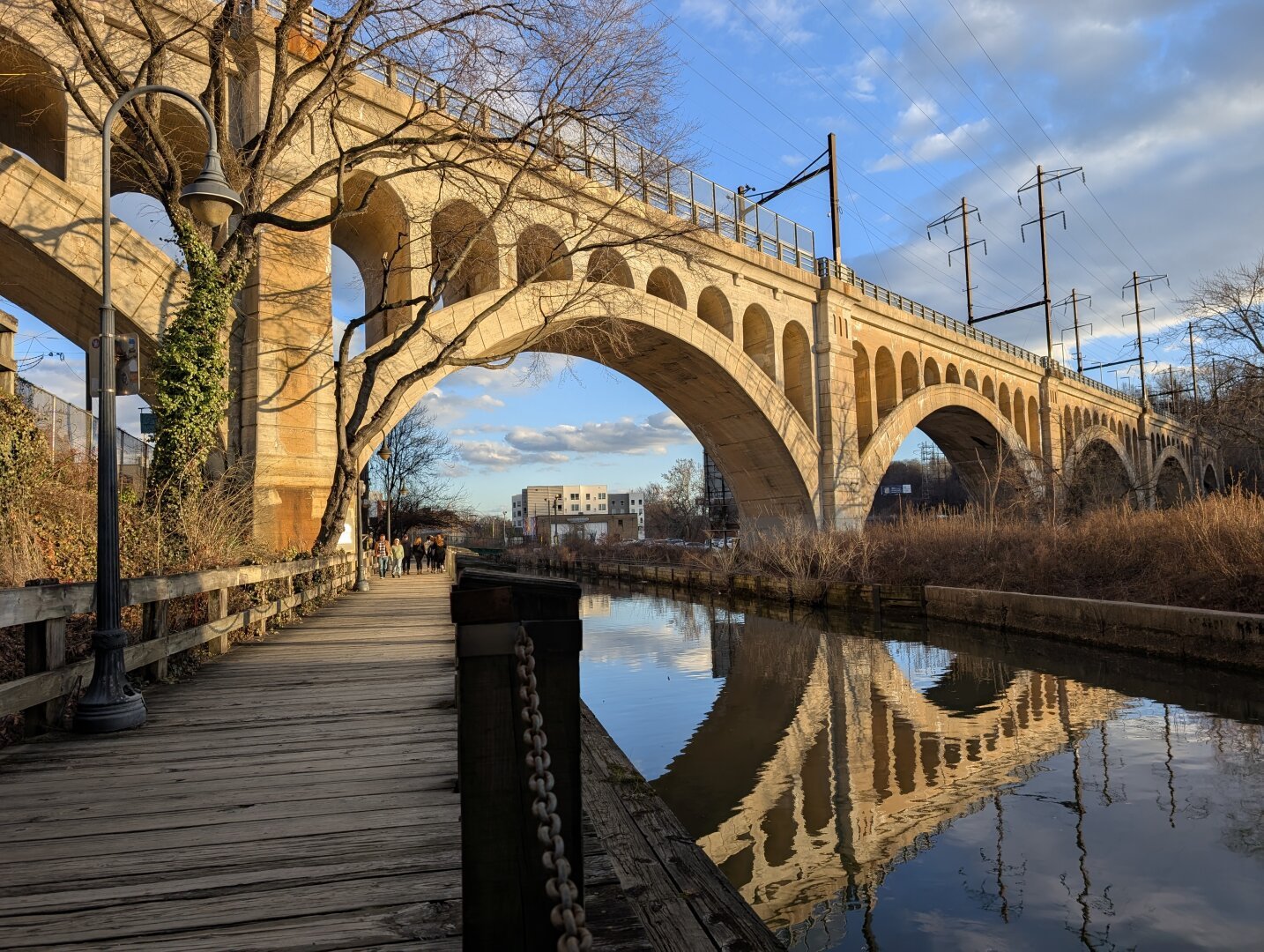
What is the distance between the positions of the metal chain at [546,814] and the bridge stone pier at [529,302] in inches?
484

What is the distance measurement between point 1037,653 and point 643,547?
2652 centimetres

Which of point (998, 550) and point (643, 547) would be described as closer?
point (998, 550)

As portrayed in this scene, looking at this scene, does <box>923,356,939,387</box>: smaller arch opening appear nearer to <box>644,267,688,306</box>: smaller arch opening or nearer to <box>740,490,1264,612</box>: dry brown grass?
<box>740,490,1264,612</box>: dry brown grass

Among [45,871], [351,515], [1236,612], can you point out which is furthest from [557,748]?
[351,515]

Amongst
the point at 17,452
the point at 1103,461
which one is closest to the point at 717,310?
the point at 17,452

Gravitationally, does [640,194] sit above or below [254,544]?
above

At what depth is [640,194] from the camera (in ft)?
66.4

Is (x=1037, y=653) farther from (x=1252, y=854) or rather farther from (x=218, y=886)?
(x=218, y=886)

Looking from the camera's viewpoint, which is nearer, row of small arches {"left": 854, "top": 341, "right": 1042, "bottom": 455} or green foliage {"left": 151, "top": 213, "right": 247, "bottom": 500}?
green foliage {"left": 151, "top": 213, "right": 247, "bottom": 500}

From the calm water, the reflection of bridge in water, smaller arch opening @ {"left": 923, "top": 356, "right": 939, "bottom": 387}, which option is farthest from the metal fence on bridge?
smaller arch opening @ {"left": 923, "top": 356, "right": 939, "bottom": 387}

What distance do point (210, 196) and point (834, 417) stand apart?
23.5 meters

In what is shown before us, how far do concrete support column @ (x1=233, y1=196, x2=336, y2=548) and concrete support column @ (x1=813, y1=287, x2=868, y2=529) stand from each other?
17.4 metres

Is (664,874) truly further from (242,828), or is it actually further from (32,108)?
(32,108)

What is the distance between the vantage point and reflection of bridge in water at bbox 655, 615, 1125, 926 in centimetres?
474
